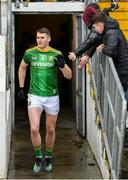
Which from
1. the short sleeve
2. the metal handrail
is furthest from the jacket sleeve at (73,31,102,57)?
the short sleeve

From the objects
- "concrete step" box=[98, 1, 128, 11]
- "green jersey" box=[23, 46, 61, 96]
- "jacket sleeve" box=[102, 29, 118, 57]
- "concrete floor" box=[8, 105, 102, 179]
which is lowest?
"concrete floor" box=[8, 105, 102, 179]

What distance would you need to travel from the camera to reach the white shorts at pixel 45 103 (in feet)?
26.7

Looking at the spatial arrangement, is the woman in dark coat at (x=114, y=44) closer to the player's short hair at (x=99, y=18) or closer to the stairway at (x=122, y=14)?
the player's short hair at (x=99, y=18)

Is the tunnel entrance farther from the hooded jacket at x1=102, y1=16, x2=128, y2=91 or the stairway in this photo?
the hooded jacket at x1=102, y1=16, x2=128, y2=91

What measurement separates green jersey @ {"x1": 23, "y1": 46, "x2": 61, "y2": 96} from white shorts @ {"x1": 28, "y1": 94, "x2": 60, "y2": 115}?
63mm

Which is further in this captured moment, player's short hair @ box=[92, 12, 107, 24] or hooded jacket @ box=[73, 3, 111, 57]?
hooded jacket @ box=[73, 3, 111, 57]

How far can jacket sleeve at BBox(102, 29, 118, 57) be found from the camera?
745 centimetres

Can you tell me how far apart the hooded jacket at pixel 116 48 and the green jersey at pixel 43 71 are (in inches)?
36.6

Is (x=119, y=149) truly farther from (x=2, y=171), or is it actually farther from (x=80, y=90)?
(x=80, y=90)

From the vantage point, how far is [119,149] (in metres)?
6.72

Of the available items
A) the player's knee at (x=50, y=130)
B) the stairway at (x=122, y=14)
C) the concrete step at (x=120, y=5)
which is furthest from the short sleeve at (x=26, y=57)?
the concrete step at (x=120, y=5)

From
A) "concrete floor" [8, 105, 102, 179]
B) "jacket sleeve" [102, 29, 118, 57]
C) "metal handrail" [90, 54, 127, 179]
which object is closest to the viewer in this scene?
"metal handrail" [90, 54, 127, 179]

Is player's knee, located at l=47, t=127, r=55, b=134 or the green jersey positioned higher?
the green jersey

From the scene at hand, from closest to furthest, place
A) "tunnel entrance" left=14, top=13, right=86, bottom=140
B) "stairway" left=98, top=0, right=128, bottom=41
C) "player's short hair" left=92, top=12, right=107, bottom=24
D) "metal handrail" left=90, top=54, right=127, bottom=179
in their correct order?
"metal handrail" left=90, top=54, right=127, bottom=179 → "player's short hair" left=92, top=12, right=107, bottom=24 → "stairway" left=98, top=0, right=128, bottom=41 → "tunnel entrance" left=14, top=13, right=86, bottom=140
